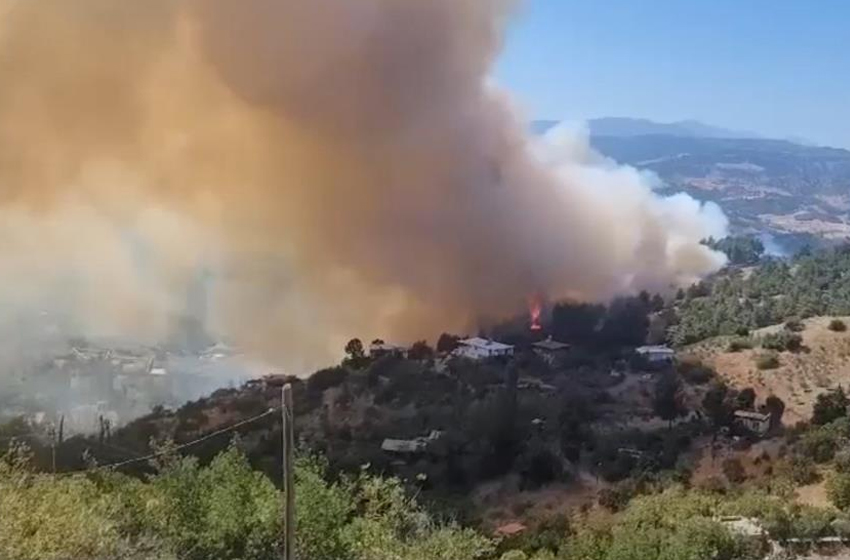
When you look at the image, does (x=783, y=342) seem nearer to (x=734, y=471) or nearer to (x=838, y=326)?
(x=838, y=326)

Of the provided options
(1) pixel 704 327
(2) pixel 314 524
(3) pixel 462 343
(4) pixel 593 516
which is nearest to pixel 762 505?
(4) pixel 593 516

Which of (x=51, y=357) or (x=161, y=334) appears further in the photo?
(x=161, y=334)

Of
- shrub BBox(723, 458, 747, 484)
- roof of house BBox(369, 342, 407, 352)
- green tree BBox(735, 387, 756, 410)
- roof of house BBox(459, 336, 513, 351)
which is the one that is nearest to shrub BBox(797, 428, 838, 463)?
shrub BBox(723, 458, 747, 484)

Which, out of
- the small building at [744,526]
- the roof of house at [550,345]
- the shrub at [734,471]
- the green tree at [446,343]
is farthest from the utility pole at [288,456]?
the roof of house at [550,345]

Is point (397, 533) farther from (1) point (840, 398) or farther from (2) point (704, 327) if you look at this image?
(2) point (704, 327)

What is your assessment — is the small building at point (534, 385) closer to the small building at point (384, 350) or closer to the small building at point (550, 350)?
the small building at point (550, 350)

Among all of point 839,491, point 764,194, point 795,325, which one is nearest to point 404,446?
point 839,491
